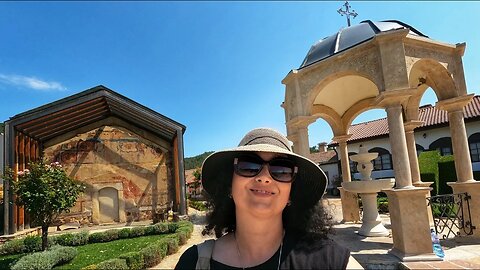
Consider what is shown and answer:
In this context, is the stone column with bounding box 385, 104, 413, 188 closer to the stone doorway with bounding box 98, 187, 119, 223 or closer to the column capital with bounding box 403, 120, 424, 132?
the column capital with bounding box 403, 120, 424, 132

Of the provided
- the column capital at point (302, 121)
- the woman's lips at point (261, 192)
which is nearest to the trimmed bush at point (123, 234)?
the column capital at point (302, 121)

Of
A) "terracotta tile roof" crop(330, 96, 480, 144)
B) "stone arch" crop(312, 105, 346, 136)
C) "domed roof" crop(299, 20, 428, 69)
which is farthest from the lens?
"terracotta tile roof" crop(330, 96, 480, 144)

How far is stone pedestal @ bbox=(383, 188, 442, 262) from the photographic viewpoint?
18.8 ft

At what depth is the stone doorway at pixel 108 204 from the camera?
17266 mm

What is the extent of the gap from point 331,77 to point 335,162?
1020 inches

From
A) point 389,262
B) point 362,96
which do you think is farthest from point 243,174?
point 362,96

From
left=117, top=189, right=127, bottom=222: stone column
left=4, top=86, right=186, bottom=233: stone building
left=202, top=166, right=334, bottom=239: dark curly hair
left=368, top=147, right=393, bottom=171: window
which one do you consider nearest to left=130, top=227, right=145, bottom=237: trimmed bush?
left=4, top=86, right=186, bottom=233: stone building

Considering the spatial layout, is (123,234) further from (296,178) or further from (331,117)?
(296,178)

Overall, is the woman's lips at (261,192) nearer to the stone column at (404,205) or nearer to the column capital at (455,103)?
the stone column at (404,205)

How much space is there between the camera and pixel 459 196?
24.5 feet

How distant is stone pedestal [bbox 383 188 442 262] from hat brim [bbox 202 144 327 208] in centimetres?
476

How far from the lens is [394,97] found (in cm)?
630

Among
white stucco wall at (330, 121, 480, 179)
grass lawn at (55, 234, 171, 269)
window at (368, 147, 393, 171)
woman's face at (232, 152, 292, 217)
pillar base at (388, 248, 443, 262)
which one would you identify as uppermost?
white stucco wall at (330, 121, 480, 179)

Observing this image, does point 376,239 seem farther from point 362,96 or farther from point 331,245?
point 331,245
